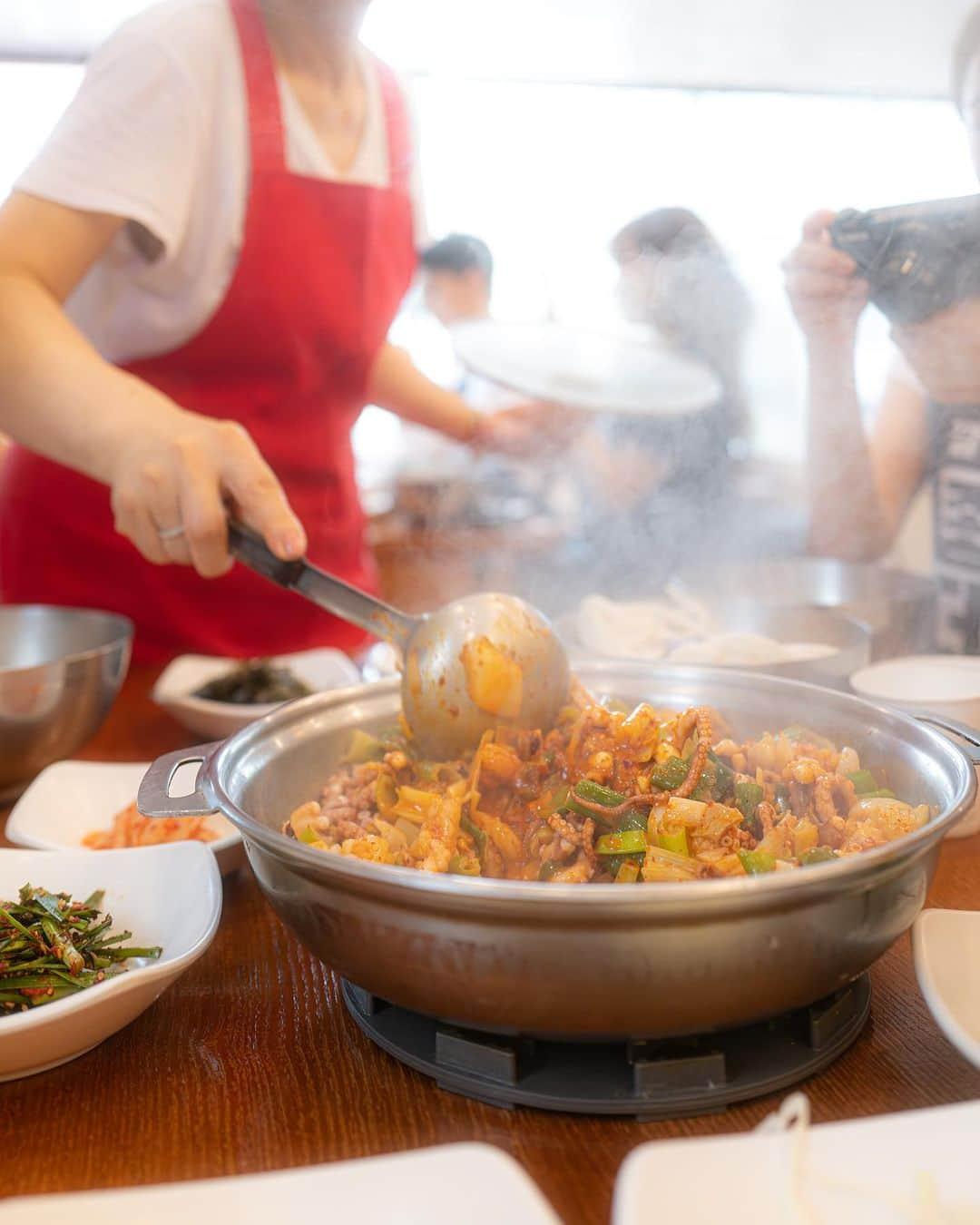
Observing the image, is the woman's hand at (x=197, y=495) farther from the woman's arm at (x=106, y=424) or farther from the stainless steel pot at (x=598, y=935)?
the stainless steel pot at (x=598, y=935)

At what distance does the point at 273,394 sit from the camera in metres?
2.67

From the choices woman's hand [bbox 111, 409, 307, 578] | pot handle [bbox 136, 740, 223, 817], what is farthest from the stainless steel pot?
woman's hand [bbox 111, 409, 307, 578]

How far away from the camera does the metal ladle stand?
4.82ft

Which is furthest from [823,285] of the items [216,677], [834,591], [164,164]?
[216,677]

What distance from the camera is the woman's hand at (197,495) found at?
62.2 inches

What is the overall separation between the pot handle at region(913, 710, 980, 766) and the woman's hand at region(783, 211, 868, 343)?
3.70ft

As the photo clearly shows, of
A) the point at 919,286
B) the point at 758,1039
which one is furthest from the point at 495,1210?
the point at 919,286

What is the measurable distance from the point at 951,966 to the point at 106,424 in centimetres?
154

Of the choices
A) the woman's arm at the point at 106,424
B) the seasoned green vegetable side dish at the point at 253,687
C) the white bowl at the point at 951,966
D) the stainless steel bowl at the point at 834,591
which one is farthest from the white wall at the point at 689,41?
the white bowl at the point at 951,966

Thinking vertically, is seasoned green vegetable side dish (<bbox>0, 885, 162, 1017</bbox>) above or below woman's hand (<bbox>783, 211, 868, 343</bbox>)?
below

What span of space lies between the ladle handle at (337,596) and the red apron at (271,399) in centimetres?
114

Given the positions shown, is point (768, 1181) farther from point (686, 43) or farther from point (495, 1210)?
point (686, 43)

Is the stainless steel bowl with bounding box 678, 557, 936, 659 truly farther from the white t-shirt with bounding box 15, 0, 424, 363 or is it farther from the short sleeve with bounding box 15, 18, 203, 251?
the short sleeve with bounding box 15, 18, 203, 251

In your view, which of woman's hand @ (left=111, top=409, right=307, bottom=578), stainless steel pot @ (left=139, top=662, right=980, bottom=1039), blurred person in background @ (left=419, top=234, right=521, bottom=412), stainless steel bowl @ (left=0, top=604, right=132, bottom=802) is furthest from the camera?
Answer: blurred person in background @ (left=419, top=234, right=521, bottom=412)
